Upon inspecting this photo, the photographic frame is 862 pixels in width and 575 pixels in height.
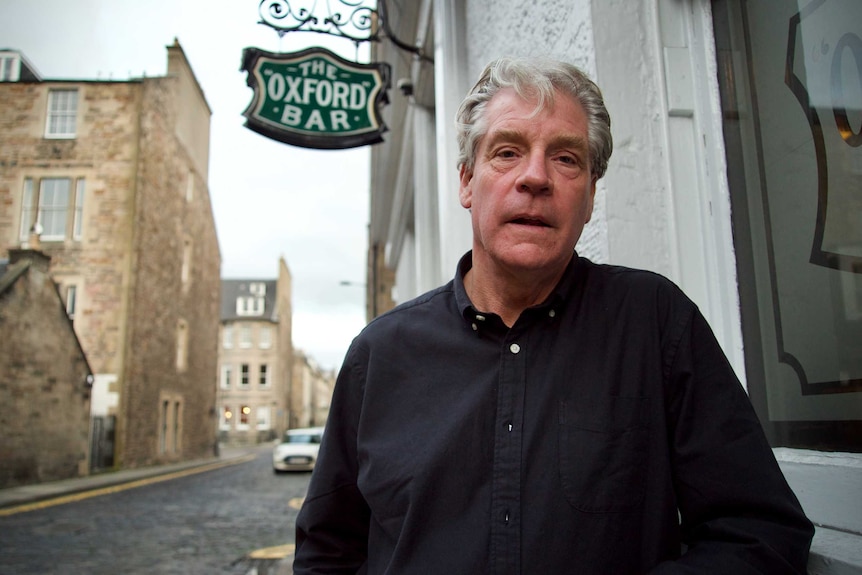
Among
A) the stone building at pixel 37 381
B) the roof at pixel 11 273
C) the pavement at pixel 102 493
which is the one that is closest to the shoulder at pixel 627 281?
the pavement at pixel 102 493

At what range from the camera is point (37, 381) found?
15555 mm

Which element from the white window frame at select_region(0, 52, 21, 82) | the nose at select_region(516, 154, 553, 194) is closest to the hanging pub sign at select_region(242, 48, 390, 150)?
the nose at select_region(516, 154, 553, 194)

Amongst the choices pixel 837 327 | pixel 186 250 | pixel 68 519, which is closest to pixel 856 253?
pixel 837 327

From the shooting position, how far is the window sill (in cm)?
114

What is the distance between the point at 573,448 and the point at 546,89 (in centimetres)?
70

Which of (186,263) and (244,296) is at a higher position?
(244,296)

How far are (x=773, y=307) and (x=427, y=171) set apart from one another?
160 inches

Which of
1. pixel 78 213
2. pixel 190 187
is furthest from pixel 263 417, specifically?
pixel 78 213

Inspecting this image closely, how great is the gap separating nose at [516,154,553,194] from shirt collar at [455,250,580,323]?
17cm

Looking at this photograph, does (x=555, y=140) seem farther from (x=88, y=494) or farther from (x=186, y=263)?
(x=186, y=263)

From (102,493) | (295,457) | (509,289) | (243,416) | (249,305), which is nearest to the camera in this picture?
(509,289)

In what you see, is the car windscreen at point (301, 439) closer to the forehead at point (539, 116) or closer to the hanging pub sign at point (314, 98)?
the hanging pub sign at point (314, 98)

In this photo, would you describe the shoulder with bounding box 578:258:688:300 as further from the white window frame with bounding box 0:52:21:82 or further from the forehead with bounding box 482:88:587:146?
the white window frame with bounding box 0:52:21:82

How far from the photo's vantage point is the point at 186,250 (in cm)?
2706
